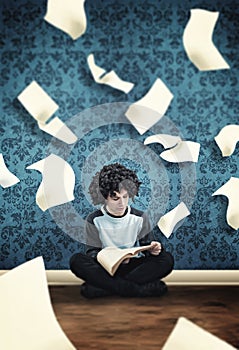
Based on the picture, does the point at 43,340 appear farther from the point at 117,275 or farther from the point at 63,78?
the point at 63,78

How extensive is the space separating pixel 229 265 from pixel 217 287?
0.17m

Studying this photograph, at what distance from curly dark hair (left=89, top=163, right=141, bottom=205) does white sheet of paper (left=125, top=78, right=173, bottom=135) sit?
308 mm

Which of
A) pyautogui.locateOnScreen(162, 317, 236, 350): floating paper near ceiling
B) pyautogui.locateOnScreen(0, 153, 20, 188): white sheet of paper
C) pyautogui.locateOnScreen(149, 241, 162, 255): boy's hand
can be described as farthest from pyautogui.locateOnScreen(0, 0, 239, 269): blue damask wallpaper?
pyautogui.locateOnScreen(162, 317, 236, 350): floating paper near ceiling

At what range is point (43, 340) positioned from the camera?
1338mm

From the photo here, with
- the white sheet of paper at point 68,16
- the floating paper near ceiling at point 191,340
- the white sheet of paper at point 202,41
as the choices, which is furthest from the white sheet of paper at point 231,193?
the floating paper near ceiling at point 191,340

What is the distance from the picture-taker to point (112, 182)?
11.8ft

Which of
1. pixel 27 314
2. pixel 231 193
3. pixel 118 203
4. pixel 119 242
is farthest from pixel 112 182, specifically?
pixel 27 314

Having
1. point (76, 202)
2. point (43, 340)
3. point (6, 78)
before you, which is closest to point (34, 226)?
point (76, 202)

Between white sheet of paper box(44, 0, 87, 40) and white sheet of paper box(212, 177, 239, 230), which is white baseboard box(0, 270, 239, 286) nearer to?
white sheet of paper box(212, 177, 239, 230)

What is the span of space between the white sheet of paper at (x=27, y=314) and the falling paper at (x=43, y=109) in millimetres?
2413

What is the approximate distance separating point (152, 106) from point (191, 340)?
2.92 m

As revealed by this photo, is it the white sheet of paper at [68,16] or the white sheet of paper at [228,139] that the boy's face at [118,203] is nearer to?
the white sheet of paper at [228,139]

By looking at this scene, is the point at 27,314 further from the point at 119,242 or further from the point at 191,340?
the point at 119,242

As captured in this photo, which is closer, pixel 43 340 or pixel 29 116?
pixel 43 340
